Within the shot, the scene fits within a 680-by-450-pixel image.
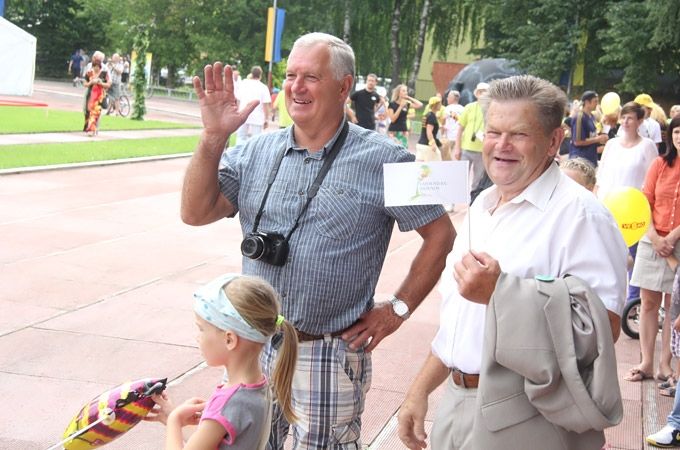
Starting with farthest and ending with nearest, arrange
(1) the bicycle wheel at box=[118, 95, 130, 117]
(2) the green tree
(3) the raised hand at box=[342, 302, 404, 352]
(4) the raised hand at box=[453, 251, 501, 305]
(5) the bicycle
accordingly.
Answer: (2) the green tree < (1) the bicycle wheel at box=[118, 95, 130, 117] < (5) the bicycle < (3) the raised hand at box=[342, 302, 404, 352] < (4) the raised hand at box=[453, 251, 501, 305]

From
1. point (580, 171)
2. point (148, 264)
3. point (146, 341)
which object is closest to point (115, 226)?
point (148, 264)

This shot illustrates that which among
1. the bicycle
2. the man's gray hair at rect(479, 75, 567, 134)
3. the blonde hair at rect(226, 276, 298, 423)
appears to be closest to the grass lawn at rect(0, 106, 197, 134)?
the bicycle

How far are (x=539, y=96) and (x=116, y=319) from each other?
570 cm

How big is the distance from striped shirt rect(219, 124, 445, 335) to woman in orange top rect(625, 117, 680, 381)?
12.5 feet

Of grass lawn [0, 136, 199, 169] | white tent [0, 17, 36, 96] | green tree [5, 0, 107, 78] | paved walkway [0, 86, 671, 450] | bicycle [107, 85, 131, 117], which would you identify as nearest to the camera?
paved walkway [0, 86, 671, 450]

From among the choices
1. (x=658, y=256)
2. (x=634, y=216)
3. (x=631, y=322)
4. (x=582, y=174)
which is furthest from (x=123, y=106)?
(x=582, y=174)

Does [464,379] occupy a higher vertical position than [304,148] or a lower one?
lower

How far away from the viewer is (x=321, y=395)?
3.84 metres

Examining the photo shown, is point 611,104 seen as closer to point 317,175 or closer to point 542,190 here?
point 317,175

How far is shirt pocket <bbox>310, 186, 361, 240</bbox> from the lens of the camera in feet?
12.6

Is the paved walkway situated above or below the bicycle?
below

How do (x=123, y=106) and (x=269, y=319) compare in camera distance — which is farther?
(x=123, y=106)

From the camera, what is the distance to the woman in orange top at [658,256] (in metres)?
7.30

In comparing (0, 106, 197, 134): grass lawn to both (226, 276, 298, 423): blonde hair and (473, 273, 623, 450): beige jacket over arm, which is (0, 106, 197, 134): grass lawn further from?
(473, 273, 623, 450): beige jacket over arm
